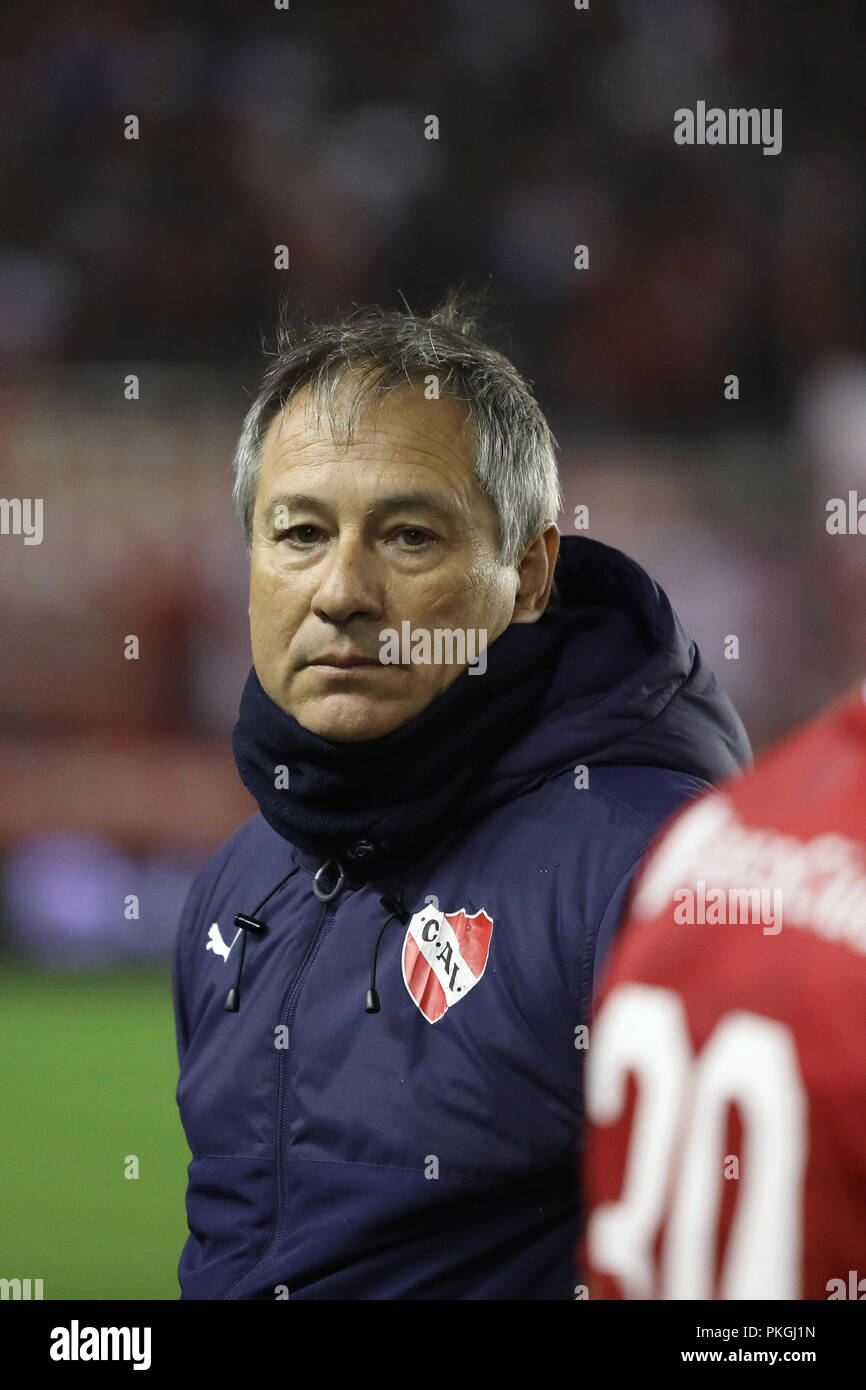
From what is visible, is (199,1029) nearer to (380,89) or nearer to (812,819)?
(812,819)

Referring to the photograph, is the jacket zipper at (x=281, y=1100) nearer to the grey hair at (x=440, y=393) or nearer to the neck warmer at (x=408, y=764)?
the neck warmer at (x=408, y=764)

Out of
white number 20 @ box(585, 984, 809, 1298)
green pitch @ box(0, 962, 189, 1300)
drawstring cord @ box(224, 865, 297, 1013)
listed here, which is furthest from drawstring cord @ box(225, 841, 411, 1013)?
green pitch @ box(0, 962, 189, 1300)

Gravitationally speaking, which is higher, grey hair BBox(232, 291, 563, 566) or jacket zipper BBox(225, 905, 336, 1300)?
grey hair BBox(232, 291, 563, 566)

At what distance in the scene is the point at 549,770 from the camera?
158 centimetres

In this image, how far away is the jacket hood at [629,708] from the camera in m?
1.57

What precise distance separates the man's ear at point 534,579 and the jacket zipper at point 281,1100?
1.34 feet

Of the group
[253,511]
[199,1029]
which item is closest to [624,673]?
[253,511]

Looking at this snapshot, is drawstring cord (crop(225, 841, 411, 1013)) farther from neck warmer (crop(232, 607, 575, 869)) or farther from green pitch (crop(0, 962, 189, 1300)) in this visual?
green pitch (crop(0, 962, 189, 1300))

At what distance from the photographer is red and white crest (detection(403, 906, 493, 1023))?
1478 millimetres

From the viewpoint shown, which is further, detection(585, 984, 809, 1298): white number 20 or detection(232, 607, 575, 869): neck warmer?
detection(232, 607, 575, 869): neck warmer

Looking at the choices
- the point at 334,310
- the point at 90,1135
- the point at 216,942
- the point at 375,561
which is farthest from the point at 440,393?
the point at 334,310

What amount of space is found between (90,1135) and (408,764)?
11.0 ft

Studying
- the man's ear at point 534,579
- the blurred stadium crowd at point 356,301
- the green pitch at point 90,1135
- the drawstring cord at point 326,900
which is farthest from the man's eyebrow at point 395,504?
the blurred stadium crowd at point 356,301

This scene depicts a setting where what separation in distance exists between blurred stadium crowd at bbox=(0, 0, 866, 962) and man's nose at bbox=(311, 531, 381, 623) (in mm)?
4546
